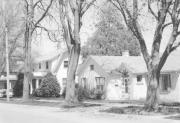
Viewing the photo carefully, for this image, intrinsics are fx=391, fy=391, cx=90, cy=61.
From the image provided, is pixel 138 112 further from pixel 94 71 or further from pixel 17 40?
pixel 17 40

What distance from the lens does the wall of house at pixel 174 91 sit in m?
33.8

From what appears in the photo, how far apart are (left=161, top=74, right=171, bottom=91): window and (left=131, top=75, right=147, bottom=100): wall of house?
2845mm

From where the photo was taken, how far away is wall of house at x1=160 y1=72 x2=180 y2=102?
33.8m

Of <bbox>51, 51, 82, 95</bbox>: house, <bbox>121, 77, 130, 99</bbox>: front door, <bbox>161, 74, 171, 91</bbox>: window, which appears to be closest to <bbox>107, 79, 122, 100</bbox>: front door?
<bbox>121, 77, 130, 99</bbox>: front door

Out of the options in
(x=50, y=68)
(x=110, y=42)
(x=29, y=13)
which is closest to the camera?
(x=29, y=13)

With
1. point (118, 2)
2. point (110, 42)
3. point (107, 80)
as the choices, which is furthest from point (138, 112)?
point (110, 42)

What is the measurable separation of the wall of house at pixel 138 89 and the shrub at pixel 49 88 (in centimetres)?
1397

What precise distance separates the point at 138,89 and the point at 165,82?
3.94 m

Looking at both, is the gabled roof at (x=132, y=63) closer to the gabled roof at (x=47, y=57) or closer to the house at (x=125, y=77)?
the house at (x=125, y=77)

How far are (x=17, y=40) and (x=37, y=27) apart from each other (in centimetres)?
1445

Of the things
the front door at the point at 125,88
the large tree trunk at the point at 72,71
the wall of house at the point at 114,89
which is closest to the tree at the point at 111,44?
the wall of house at the point at 114,89

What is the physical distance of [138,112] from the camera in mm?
22078

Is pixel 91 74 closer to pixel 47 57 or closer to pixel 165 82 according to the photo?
pixel 165 82

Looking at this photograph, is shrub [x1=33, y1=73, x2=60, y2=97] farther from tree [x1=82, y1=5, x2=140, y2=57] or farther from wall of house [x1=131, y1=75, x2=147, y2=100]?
tree [x1=82, y1=5, x2=140, y2=57]
